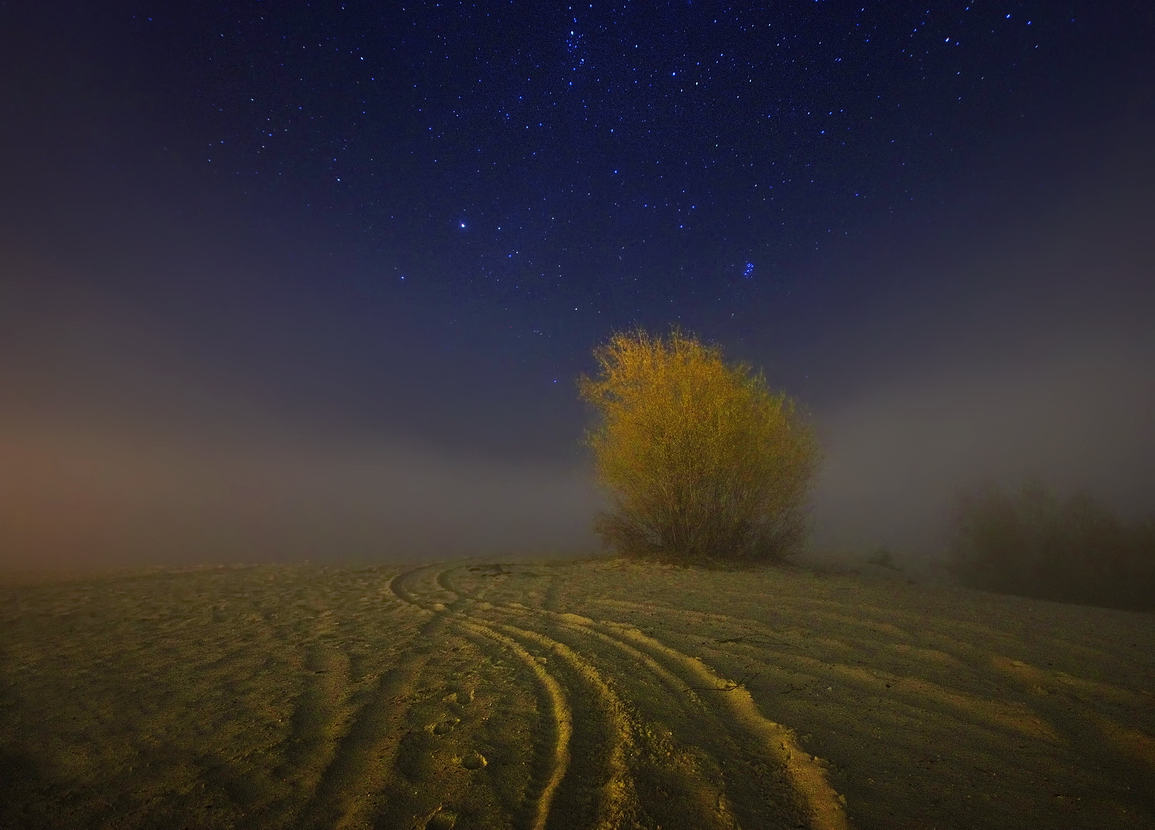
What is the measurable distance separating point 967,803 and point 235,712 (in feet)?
16.1

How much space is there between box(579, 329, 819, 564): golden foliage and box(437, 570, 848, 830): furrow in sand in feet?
20.0

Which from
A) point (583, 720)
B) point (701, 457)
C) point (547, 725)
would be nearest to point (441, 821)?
point (547, 725)

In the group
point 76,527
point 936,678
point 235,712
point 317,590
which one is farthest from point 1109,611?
point 76,527

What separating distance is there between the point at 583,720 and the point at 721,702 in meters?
1.16

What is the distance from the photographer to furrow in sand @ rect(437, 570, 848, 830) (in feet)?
7.97

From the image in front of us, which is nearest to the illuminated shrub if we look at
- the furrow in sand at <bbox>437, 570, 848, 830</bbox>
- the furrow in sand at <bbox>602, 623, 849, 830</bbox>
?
the furrow in sand at <bbox>437, 570, 848, 830</bbox>

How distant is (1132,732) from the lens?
309cm

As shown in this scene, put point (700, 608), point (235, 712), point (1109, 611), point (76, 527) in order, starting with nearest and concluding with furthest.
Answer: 1. point (235, 712)
2. point (700, 608)
3. point (1109, 611)
4. point (76, 527)

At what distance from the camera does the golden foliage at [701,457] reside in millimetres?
11727

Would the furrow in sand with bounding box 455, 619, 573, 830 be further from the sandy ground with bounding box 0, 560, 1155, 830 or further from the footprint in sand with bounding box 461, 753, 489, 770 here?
the footprint in sand with bounding box 461, 753, 489, 770

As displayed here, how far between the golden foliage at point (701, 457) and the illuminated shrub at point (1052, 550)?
8774mm

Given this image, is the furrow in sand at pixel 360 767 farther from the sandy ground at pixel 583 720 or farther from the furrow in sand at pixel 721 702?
the furrow in sand at pixel 721 702

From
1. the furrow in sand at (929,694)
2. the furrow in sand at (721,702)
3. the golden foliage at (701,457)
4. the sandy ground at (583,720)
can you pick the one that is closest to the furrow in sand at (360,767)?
the sandy ground at (583,720)

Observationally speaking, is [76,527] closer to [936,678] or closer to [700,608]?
[700,608]
